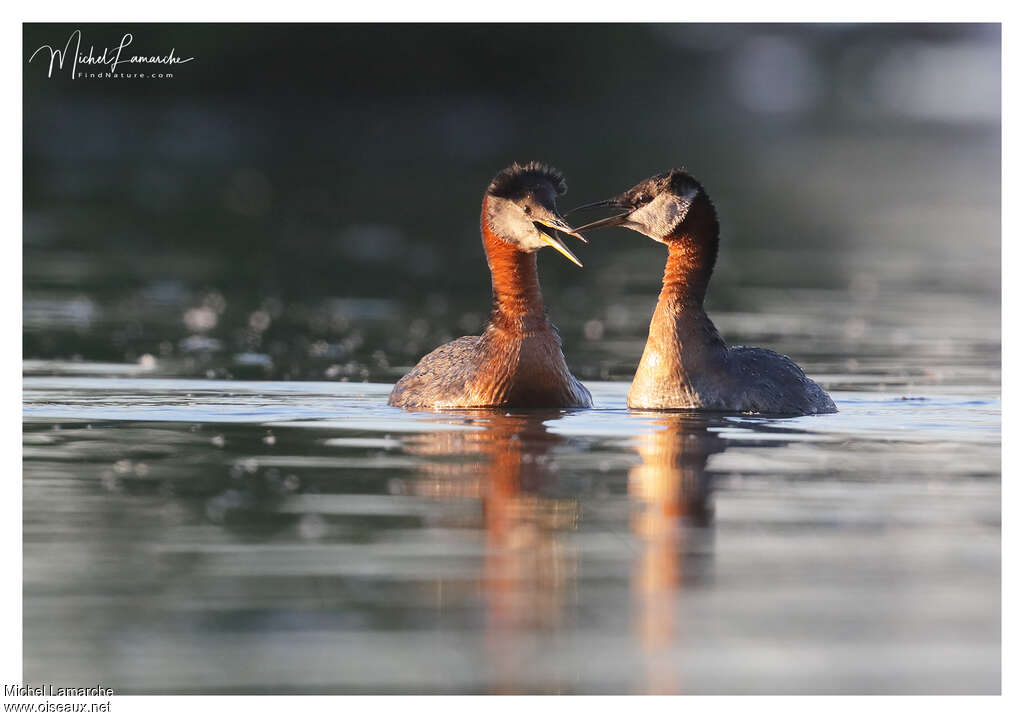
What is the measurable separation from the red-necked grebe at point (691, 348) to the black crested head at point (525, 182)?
311mm

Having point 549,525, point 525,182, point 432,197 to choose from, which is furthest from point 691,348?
point 432,197

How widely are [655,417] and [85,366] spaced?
5162mm

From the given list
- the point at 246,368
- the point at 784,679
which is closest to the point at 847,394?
the point at 246,368

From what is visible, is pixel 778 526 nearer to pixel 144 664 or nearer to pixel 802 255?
pixel 144 664

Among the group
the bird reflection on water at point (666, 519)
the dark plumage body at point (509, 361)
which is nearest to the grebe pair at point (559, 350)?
the dark plumage body at point (509, 361)

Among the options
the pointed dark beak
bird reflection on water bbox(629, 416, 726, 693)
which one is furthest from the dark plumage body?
bird reflection on water bbox(629, 416, 726, 693)

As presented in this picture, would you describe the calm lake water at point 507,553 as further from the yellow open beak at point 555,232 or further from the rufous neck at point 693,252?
the rufous neck at point 693,252

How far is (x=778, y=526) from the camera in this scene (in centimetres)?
941

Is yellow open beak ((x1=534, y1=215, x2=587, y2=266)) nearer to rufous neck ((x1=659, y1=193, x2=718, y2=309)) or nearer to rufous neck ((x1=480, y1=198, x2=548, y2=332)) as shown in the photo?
rufous neck ((x1=480, y1=198, x2=548, y2=332))

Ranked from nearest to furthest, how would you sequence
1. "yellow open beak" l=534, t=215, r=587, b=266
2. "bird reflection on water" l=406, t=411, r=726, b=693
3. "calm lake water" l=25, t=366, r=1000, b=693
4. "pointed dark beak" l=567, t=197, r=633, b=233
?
"calm lake water" l=25, t=366, r=1000, b=693, "bird reflection on water" l=406, t=411, r=726, b=693, "yellow open beak" l=534, t=215, r=587, b=266, "pointed dark beak" l=567, t=197, r=633, b=233

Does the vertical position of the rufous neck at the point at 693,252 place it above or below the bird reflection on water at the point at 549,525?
above

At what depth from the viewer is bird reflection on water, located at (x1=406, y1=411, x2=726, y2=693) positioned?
734 cm

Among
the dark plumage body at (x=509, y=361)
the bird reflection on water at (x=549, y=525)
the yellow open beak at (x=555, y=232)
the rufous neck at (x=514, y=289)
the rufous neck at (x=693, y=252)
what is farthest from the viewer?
the rufous neck at (x=693, y=252)

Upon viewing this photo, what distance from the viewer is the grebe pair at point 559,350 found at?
13.6 meters
